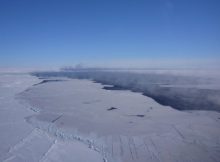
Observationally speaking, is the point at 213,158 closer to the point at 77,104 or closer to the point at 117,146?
the point at 117,146

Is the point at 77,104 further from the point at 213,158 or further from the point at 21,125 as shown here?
the point at 213,158

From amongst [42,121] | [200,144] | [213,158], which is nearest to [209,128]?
[200,144]

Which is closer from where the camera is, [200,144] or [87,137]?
[200,144]

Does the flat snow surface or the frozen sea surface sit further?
the frozen sea surface

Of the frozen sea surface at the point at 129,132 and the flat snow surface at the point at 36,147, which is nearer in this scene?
the flat snow surface at the point at 36,147

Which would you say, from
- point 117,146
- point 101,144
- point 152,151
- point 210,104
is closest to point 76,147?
point 101,144

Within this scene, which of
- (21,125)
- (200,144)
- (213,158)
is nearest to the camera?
(213,158)

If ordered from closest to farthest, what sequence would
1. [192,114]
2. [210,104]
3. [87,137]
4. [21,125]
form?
[87,137] → [21,125] → [192,114] → [210,104]

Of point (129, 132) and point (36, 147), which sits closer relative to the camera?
point (36, 147)
